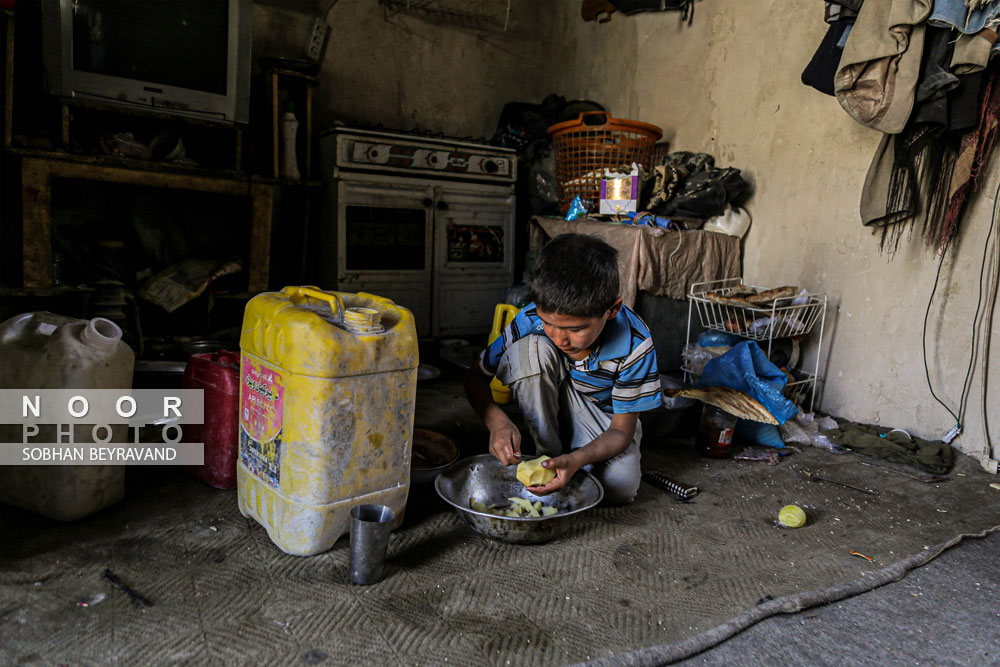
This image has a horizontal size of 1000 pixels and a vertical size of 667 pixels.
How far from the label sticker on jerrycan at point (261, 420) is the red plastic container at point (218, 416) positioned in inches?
6.4

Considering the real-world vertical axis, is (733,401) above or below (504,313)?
below

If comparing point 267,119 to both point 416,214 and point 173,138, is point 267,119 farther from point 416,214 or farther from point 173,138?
point 416,214

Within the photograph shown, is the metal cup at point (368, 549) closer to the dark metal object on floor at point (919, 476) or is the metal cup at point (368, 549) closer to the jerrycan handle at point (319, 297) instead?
the jerrycan handle at point (319, 297)

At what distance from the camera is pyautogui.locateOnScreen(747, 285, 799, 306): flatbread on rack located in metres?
2.74

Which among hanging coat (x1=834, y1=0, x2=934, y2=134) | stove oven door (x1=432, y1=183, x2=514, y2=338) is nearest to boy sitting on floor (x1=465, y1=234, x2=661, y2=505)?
hanging coat (x1=834, y1=0, x2=934, y2=134)

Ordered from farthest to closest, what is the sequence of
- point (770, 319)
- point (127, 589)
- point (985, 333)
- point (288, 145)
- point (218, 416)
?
1. point (288, 145)
2. point (770, 319)
3. point (985, 333)
4. point (218, 416)
5. point (127, 589)

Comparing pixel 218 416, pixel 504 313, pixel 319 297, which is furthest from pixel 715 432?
pixel 218 416

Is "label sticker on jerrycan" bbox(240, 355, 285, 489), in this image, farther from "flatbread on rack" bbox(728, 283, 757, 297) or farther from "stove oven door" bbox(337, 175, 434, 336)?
"flatbread on rack" bbox(728, 283, 757, 297)

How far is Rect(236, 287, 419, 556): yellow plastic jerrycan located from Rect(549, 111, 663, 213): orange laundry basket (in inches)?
78.3

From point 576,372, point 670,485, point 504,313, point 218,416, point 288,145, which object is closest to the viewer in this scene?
point 218,416

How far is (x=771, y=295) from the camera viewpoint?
2781mm

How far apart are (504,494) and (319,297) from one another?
2.68 ft

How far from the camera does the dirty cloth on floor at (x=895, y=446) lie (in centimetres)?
242

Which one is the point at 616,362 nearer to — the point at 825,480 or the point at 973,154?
the point at 825,480
